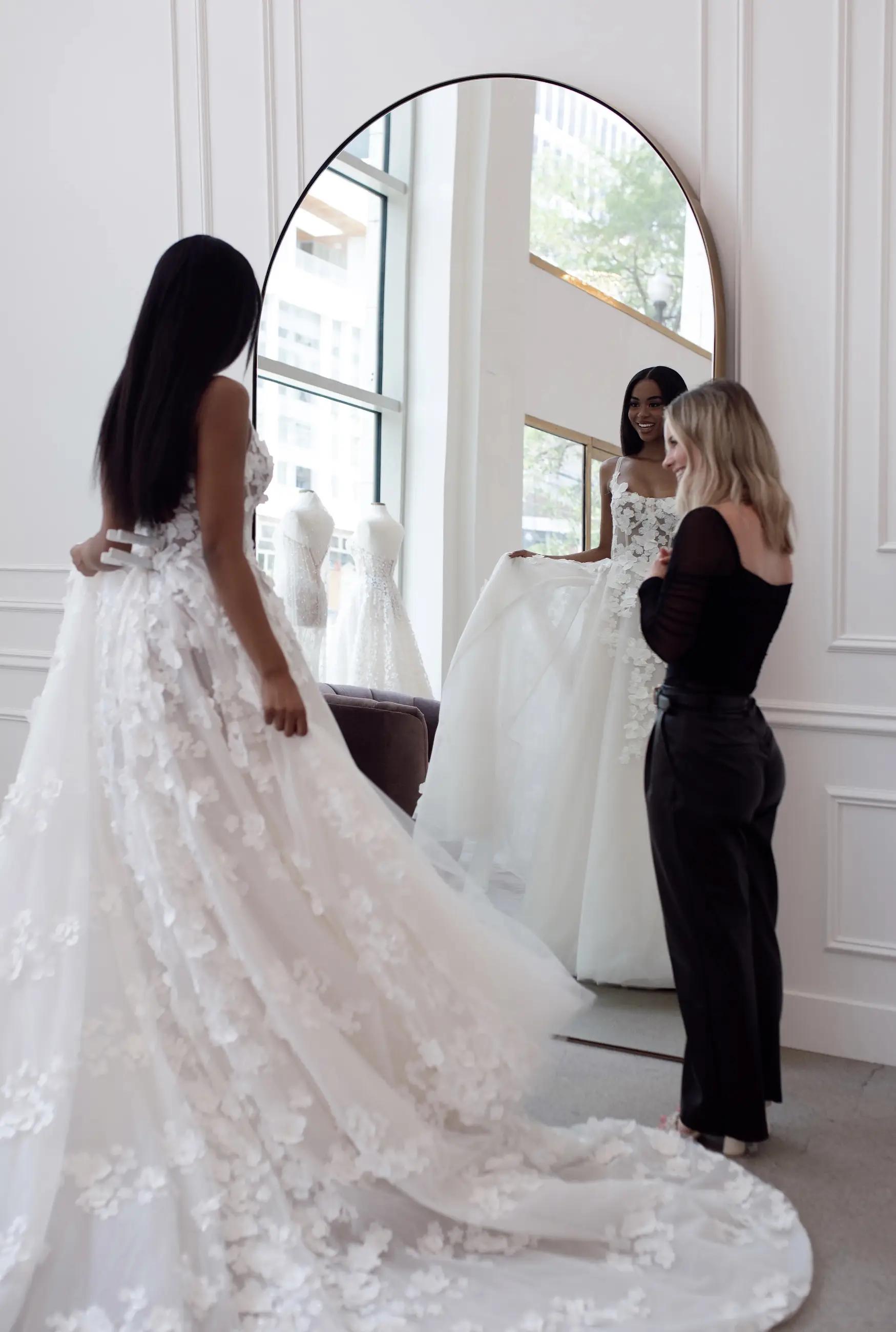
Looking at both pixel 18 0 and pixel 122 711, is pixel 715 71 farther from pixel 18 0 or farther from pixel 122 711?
pixel 18 0

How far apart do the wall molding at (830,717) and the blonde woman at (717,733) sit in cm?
58

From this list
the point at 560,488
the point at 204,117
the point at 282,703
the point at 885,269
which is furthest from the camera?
the point at 204,117

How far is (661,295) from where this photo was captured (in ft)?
9.62

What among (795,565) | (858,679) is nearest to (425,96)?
(795,565)

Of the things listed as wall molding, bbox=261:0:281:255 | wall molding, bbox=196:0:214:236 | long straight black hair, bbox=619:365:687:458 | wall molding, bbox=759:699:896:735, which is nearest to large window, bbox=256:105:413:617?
wall molding, bbox=261:0:281:255

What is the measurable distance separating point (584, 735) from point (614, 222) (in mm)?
1327

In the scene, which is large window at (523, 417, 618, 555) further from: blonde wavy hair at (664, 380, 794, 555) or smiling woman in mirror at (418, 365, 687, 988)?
blonde wavy hair at (664, 380, 794, 555)

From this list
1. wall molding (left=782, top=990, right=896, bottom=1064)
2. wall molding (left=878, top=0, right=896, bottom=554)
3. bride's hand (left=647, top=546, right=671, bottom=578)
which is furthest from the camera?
wall molding (left=782, top=990, right=896, bottom=1064)

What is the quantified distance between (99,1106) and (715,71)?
9.05 ft

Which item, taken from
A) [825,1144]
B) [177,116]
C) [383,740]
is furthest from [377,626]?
[177,116]

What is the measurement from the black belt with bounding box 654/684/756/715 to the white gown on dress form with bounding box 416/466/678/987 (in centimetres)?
63

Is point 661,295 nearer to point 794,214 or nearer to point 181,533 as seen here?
point 794,214

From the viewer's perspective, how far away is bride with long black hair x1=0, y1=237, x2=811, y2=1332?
1677mm

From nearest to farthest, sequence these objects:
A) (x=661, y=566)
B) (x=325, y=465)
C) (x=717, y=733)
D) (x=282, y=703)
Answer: (x=282, y=703) → (x=717, y=733) → (x=661, y=566) → (x=325, y=465)
